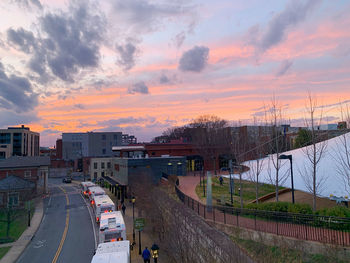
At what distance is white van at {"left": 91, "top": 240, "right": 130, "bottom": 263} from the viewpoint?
43.7ft

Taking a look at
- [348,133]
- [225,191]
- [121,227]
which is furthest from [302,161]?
[121,227]

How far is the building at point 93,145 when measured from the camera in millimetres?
106125

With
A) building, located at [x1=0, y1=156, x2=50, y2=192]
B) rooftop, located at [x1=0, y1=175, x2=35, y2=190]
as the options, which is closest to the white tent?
rooftop, located at [x1=0, y1=175, x2=35, y2=190]

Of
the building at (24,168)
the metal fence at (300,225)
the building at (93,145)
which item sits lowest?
the metal fence at (300,225)

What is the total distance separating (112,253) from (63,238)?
13905 millimetres

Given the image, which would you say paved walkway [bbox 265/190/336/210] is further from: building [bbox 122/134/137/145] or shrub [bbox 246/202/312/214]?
building [bbox 122/134/137/145]

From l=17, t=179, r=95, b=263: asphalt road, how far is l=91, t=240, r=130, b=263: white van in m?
5.79

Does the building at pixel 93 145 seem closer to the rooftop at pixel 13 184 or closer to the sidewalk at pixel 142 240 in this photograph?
the rooftop at pixel 13 184

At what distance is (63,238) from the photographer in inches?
987

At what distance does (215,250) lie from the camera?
1187 centimetres

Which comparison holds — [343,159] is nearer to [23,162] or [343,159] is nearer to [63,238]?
[63,238]

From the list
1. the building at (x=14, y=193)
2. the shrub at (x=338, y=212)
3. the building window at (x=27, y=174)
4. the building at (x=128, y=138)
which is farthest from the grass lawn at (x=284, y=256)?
the building at (x=128, y=138)

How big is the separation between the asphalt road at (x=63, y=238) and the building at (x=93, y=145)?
6786 centimetres

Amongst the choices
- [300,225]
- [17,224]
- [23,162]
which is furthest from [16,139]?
[300,225]
